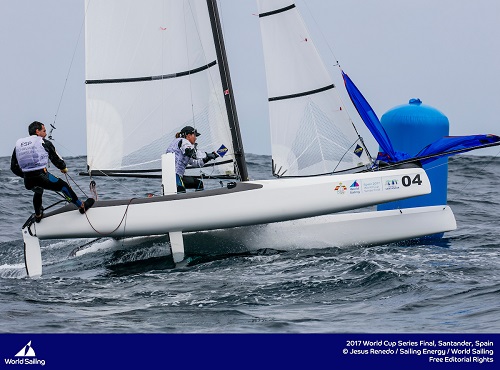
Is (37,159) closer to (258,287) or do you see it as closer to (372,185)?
(258,287)

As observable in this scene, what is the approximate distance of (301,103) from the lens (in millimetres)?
12188

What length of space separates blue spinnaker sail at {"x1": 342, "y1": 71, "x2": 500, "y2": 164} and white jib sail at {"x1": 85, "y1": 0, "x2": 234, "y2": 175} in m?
1.81

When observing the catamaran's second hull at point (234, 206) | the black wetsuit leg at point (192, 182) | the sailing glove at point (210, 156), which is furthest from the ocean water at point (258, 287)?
the sailing glove at point (210, 156)

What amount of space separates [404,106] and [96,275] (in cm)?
496

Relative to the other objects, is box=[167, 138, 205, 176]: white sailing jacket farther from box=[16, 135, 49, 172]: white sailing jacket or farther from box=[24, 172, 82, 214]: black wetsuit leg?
box=[16, 135, 49, 172]: white sailing jacket

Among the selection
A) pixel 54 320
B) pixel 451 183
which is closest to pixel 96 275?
pixel 54 320

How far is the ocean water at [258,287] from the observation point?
22.9ft

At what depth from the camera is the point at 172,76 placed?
1220 cm

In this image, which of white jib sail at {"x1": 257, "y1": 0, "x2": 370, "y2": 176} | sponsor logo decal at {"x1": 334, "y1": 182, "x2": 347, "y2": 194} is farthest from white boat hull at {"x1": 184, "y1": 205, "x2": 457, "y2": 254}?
white jib sail at {"x1": 257, "y1": 0, "x2": 370, "y2": 176}

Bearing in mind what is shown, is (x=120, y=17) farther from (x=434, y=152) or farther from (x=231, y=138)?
(x=434, y=152)

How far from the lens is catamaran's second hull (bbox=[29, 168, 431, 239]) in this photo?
10438mm

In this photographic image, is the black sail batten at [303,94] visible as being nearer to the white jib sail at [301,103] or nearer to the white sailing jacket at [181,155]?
the white jib sail at [301,103]
